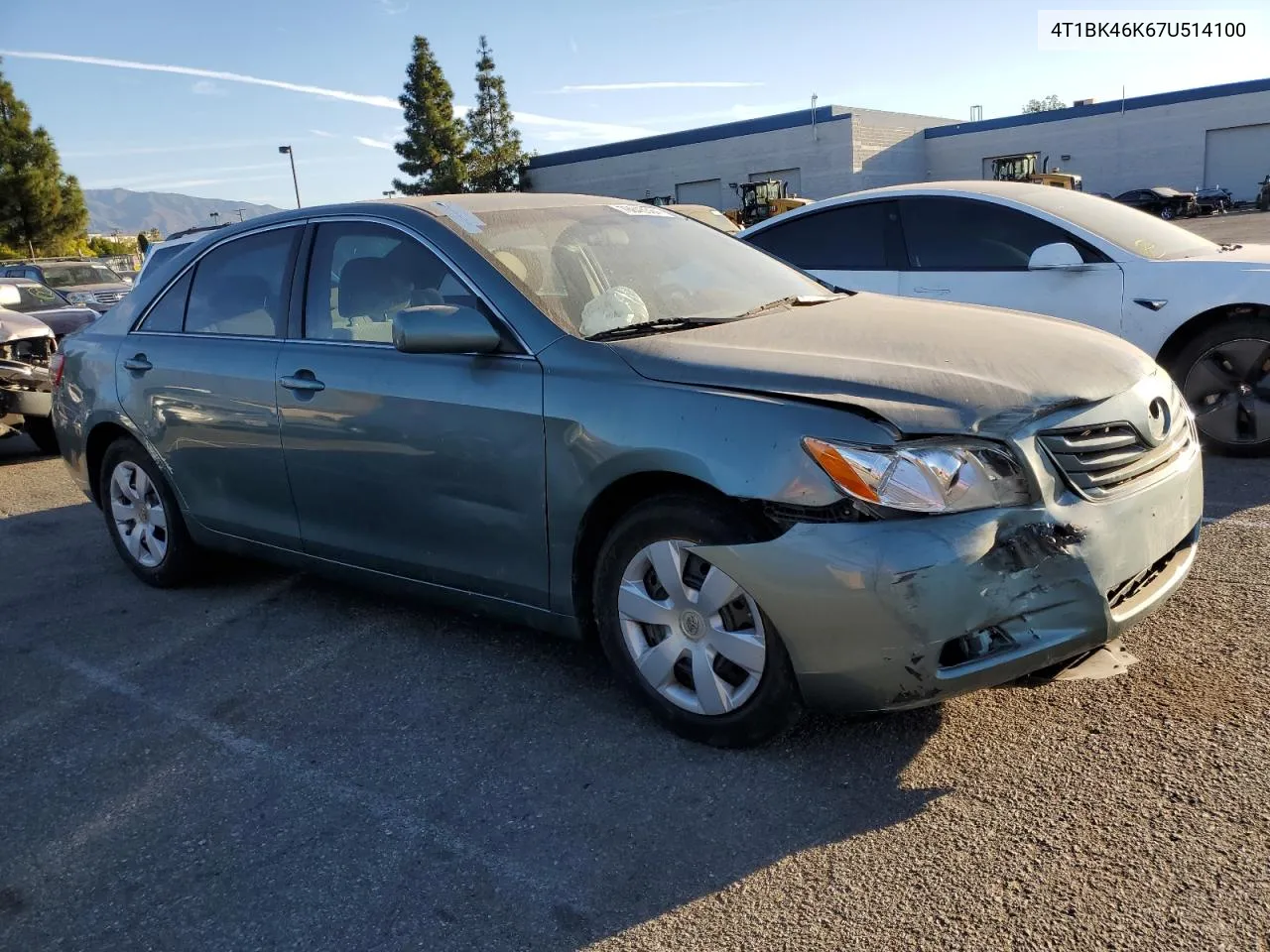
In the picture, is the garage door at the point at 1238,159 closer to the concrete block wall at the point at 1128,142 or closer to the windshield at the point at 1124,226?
the concrete block wall at the point at 1128,142

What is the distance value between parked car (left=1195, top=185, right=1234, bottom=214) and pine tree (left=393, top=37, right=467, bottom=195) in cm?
3596

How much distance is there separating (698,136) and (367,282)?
54973 mm

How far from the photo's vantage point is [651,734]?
10.6 feet

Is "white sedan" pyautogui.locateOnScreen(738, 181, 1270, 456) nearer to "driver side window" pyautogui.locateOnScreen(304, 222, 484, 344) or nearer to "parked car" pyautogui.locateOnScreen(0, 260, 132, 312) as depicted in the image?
"driver side window" pyautogui.locateOnScreen(304, 222, 484, 344)

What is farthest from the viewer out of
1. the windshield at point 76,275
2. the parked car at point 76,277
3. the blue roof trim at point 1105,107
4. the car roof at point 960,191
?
the blue roof trim at point 1105,107

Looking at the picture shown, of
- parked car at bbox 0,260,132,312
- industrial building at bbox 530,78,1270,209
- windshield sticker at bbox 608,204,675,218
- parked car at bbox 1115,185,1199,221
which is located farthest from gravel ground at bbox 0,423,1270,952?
industrial building at bbox 530,78,1270,209

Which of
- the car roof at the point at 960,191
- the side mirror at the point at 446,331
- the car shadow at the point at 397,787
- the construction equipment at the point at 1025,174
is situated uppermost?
the construction equipment at the point at 1025,174

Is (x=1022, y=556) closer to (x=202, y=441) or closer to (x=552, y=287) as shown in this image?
(x=552, y=287)

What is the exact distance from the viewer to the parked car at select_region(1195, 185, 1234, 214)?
1704 inches

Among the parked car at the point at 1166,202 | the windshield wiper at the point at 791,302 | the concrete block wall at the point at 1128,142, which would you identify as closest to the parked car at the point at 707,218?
the windshield wiper at the point at 791,302

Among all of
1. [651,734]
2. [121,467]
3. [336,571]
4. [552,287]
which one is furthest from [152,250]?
[651,734]

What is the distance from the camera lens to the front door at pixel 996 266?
237 inches

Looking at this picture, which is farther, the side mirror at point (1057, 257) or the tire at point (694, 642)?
the side mirror at point (1057, 257)

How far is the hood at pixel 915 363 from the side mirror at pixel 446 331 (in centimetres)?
45
